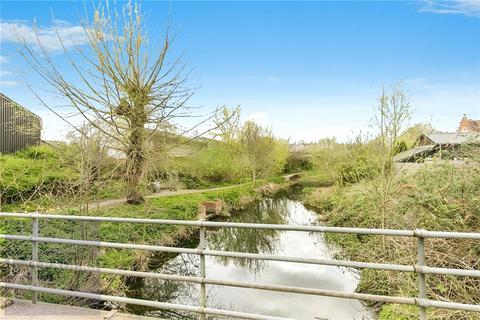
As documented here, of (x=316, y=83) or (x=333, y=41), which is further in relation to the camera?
(x=316, y=83)

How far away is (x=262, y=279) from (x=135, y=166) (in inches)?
285

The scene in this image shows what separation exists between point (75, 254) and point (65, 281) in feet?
1.43

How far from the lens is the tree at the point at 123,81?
1342 centimetres

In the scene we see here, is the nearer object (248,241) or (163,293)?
(163,293)

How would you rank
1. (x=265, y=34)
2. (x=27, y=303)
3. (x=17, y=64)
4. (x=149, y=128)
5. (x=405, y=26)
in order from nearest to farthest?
1. (x=27, y=303)
2. (x=405, y=26)
3. (x=265, y=34)
4. (x=17, y=64)
5. (x=149, y=128)

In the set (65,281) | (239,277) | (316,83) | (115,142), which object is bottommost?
(239,277)

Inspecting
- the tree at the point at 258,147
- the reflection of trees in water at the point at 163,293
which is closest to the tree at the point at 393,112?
the reflection of trees in water at the point at 163,293

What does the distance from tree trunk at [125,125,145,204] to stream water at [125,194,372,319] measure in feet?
10.3

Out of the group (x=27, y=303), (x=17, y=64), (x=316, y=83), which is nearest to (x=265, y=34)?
(x=316, y=83)

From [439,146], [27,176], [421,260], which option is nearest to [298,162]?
[27,176]

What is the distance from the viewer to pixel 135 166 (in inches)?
563

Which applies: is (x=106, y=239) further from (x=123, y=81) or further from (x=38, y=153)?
(x=38, y=153)

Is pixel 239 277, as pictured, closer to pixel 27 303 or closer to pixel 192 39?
pixel 27 303

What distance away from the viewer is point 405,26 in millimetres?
10594
